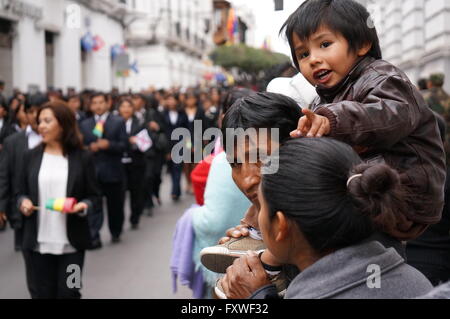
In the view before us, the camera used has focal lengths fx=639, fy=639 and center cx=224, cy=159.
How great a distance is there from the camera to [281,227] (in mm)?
1479

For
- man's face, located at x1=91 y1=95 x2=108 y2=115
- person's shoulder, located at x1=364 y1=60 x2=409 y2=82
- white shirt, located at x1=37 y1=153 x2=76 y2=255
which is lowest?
white shirt, located at x1=37 y1=153 x2=76 y2=255

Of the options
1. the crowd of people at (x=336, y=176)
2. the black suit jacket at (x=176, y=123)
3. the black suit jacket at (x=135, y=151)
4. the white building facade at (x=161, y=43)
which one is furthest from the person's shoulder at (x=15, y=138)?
the white building facade at (x=161, y=43)

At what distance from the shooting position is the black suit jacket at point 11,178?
481 cm

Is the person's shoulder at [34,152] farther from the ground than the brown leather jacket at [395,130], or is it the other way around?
the brown leather jacket at [395,130]

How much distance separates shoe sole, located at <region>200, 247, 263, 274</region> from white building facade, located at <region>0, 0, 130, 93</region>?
12297 mm

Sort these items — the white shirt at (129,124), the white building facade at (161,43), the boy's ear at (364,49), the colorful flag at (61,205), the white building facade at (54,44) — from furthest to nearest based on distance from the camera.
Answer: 1. the white building facade at (161,43)
2. the white building facade at (54,44)
3. the white shirt at (129,124)
4. the colorful flag at (61,205)
5. the boy's ear at (364,49)

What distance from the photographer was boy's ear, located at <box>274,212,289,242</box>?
4.83 ft

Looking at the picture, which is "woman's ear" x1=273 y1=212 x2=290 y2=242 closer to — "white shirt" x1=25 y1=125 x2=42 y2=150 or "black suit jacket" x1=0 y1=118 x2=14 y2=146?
"white shirt" x1=25 y1=125 x2=42 y2=150

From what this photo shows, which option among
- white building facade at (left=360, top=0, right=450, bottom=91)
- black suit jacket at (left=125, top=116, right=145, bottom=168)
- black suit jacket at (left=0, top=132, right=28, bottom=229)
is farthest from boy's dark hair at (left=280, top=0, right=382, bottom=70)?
white building facade at (left=360, top=0, right=450, bottom=91)

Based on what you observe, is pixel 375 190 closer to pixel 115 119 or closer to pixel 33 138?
pixel 33 138

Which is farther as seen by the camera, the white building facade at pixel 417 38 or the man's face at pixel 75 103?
the white building facade at pixel 417 38

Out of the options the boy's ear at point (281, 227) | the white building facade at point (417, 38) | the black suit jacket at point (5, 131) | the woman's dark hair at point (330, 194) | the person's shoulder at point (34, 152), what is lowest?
the black suit jacket at point (5, 131)

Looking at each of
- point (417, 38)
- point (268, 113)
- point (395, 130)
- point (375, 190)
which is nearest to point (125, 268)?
point (268, 113)

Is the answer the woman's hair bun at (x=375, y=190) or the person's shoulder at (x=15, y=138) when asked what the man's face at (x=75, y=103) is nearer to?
the person's shoulder at (x=15, y=138)
